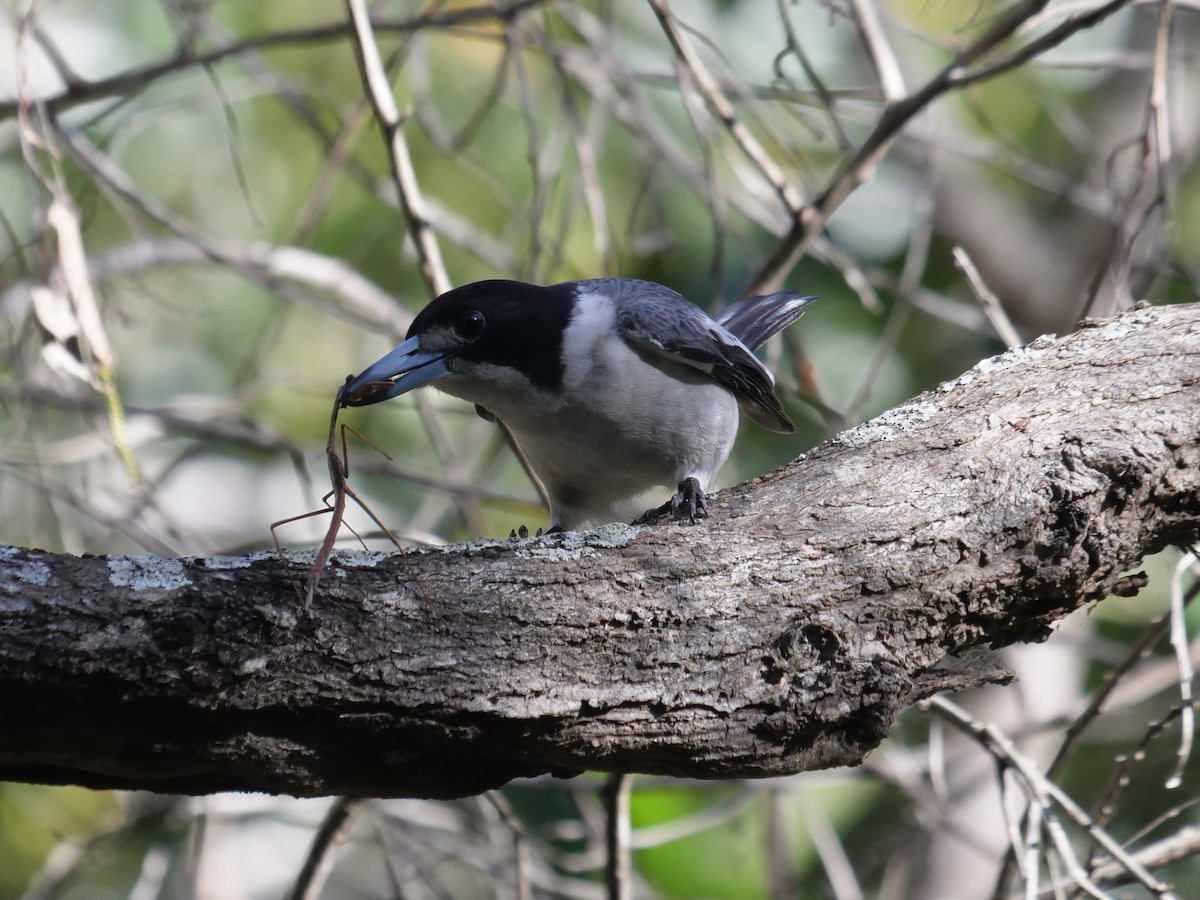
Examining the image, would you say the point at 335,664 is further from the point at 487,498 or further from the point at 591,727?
the point at 487,498

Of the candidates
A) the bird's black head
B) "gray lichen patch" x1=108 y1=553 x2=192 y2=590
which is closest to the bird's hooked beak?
the bird's black head

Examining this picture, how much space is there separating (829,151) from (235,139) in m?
4.84

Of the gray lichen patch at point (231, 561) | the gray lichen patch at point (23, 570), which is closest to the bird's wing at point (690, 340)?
the gray lichen patch at point (231, 561)

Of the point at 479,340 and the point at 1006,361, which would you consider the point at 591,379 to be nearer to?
the point at 479,340

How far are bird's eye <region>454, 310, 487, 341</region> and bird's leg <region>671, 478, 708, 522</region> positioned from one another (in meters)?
0.74

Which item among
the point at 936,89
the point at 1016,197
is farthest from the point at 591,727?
the point at 1016,197

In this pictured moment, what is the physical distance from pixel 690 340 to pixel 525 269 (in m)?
1.76

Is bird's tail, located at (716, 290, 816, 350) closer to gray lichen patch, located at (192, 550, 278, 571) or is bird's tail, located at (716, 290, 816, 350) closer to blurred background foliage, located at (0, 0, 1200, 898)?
blurred background foliage, located at (0, 0, 1200, 898)

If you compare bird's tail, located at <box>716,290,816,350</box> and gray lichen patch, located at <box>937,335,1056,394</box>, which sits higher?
bird's tail, located at <box>716,290,816,350</box>

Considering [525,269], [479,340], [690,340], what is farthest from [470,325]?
[525,269]

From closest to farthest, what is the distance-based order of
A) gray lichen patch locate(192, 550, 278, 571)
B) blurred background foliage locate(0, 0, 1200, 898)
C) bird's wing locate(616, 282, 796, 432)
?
gray lichen patch locate(192, 550, 278, 571)
bird's wing locate(616, 282, 796, 432)
blurred background foliage locate(0, 0, 1200, 898)

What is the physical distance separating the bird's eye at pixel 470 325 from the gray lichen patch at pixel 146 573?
58.4 inches

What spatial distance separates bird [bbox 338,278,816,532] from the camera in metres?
Answer: 3.29

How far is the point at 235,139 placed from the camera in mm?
3748
